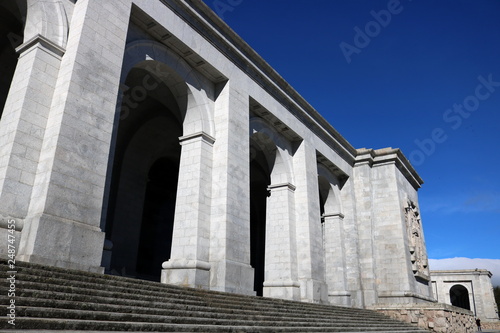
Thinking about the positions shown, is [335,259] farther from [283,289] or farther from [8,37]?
[8,37]

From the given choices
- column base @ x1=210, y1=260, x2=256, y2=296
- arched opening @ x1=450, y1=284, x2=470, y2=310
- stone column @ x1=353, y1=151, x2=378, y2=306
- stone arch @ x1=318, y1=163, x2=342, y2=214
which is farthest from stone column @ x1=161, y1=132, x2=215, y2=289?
arched opening @ x1=450, y1=284, x2=470, y2=310

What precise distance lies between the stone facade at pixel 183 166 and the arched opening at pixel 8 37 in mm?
78

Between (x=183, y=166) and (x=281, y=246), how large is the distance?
18.1 ft

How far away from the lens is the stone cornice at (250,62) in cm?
1282

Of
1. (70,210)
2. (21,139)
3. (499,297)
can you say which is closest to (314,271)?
(70,210)

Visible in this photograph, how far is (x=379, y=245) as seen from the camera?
21.7m

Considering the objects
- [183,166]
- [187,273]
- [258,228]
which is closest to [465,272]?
[258,228]

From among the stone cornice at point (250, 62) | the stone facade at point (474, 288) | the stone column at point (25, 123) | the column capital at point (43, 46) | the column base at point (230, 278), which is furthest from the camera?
the stone facade at point (474, 288)

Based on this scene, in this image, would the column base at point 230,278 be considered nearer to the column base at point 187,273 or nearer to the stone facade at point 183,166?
the stone facade at point 183,166

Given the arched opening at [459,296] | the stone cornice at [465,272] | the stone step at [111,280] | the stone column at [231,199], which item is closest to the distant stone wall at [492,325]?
the stone cornice at [465,272]

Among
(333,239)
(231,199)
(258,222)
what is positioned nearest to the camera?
(231,199)

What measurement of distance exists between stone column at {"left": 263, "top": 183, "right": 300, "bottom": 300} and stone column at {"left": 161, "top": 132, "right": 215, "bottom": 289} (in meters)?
4.50

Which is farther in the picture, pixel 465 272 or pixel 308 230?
pixel 465 272

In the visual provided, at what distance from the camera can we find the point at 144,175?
60.1 feet
